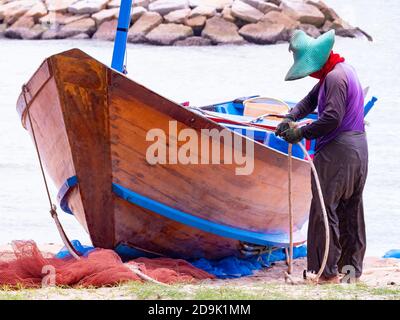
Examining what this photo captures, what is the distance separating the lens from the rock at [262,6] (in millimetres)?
31094

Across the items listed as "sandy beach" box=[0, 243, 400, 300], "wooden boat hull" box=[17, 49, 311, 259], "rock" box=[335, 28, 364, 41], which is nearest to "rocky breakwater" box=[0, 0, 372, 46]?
"rock" box=[335, 28, 364, 41]

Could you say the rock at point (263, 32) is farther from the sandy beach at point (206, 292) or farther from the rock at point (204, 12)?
the sandy beach at point (206, 292)

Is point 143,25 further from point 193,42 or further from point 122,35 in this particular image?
point 122,35

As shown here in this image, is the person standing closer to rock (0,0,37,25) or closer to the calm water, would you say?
the calm water

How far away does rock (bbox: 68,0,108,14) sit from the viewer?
3105 centimetres

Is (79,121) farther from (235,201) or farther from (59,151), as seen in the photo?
(235,201)

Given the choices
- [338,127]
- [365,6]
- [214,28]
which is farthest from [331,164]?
[365,6]

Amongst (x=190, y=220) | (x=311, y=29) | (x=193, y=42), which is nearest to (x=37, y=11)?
(x=193, y=42)

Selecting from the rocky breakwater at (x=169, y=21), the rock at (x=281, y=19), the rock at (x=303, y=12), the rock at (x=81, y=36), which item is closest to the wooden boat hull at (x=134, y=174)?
the rocky breakwater at (x=169, y=21)

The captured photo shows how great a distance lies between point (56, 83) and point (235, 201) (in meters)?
1.82

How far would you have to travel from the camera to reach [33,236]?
11742 mm

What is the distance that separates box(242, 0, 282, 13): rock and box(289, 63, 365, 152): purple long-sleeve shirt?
24.0 meters

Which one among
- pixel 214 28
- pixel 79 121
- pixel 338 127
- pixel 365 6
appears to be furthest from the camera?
pixel 365 6

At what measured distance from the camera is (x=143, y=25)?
3098 centimetres
